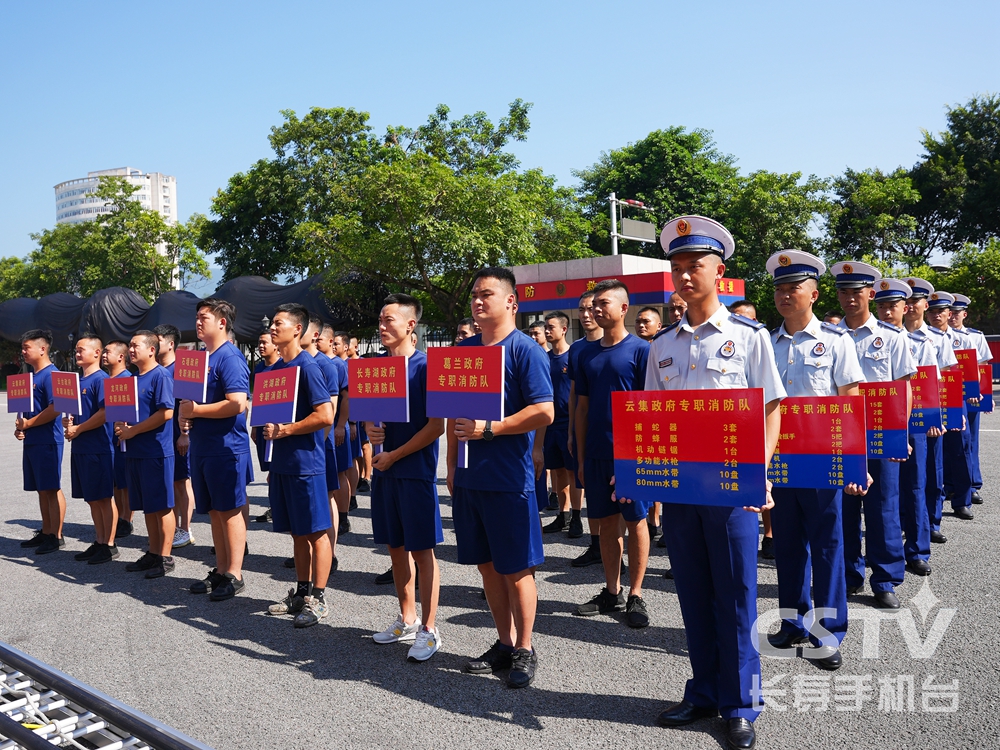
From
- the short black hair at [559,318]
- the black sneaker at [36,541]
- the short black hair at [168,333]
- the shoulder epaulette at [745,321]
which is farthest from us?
the short black hair at [559,318]

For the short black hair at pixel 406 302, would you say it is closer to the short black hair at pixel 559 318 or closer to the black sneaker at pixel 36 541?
the short black hair at pixel 559 318

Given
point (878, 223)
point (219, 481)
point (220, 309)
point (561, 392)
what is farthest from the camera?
point (878, 223)

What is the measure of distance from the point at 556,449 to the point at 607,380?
7.91 feet

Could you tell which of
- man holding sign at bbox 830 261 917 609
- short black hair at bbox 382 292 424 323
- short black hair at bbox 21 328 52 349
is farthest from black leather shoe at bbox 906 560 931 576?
short black hair at bbox 21 328 52 349

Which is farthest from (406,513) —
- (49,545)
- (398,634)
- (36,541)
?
(36,541)

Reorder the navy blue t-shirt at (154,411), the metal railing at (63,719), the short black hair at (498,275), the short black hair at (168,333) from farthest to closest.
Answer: the short black hair at (168,333) < the navy blue t-shirt at (154,411) < the short black hair at (498,275) < the metal railing at (63,719)

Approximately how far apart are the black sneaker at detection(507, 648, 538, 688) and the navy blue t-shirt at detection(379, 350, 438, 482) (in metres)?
1.05

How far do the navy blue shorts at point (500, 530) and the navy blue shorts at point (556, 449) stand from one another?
330 centimetres

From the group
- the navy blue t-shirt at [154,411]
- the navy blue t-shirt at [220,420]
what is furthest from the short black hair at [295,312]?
the navy blue t-shirt at [154,411]

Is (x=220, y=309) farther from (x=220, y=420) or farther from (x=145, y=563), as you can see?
(x=145, y=563)

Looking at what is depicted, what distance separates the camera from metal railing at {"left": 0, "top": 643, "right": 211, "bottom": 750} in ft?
7.34

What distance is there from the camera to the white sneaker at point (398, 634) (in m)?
4.39

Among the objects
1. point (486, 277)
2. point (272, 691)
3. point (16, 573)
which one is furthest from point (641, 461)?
point (16, 573)

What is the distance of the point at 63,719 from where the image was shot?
298 centimetres
